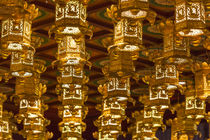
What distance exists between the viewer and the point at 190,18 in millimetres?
8141

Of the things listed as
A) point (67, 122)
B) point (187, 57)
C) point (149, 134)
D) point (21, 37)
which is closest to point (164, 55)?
point (187, 57)

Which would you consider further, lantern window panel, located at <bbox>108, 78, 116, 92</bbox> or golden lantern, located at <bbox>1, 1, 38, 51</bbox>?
lantern window panel, located at <bbox>108, 78, 116, 92</bbox>

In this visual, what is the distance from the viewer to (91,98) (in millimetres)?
21672

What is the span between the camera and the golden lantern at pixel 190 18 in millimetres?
8086

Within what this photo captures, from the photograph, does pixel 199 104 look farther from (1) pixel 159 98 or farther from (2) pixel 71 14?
(2) pixel 71 14

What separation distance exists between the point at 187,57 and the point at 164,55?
1.57ft

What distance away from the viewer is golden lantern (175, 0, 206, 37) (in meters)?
8.09

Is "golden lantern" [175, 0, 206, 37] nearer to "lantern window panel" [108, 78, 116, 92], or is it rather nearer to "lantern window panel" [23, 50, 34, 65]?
"lantern window panel" [23, 50, 34, 65]

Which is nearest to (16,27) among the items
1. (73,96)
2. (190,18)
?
(190,18)

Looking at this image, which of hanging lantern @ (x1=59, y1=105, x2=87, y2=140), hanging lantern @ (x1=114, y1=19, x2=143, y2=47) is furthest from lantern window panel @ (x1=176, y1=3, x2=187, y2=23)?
hanging lantern @ (x1=59, y1=105, x2=87, y2=140)

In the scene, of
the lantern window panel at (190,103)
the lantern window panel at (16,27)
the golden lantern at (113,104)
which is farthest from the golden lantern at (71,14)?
the lantern window panel at (190,103)

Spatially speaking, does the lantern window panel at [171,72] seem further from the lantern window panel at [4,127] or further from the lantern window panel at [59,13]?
the lantern window panel at [4,127]

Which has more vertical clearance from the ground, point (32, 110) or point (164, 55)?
point (164, 55)

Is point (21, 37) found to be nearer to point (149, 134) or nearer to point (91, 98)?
point (149, 134)
